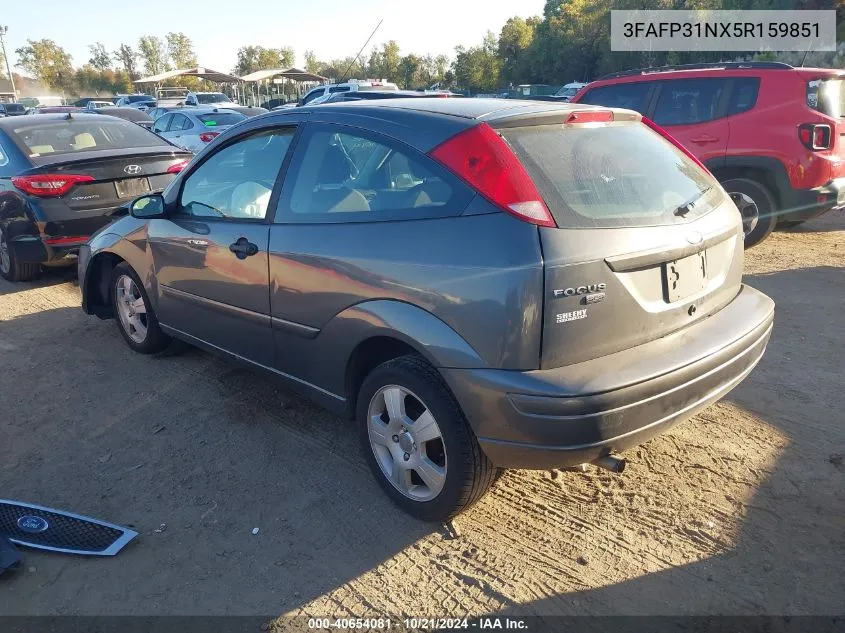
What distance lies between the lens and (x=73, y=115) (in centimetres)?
→ 746

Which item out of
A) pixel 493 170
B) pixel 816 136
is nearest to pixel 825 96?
pixel 816 136

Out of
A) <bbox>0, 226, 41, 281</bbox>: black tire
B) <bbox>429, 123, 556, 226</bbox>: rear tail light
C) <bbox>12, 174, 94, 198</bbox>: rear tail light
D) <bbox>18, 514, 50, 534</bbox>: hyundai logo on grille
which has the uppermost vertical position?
<bbox>429, 123, 556, 226</bbox>: rear tail light

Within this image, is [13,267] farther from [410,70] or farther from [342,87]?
[410,70]

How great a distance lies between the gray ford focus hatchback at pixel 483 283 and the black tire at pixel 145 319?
1267 mm

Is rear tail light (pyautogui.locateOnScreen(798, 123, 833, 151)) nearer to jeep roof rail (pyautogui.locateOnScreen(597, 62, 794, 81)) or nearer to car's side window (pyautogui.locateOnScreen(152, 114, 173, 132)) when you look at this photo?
jeep roof rail (pyautogui.locateOnScreen(597, 62, 794, 81))

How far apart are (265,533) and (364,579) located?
1.76 ft

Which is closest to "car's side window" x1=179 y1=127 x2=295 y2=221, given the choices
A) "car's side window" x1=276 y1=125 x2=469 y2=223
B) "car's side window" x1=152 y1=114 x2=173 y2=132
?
"car's side window" x1=276 y1=125 x2=469 y2=223

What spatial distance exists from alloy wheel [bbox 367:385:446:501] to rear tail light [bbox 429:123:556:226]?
33.8 inches

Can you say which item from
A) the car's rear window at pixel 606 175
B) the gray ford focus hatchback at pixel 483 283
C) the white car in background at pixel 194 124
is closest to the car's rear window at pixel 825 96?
the gray ford focus hatchback at pixel 483 283

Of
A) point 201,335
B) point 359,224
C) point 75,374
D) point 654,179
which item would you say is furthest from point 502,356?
point 75,374

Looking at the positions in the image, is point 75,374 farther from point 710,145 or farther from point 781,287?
point 710,145

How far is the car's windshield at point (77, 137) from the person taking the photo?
266 inches

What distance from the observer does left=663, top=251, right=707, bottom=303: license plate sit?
106 inches

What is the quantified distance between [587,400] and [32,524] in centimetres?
242
